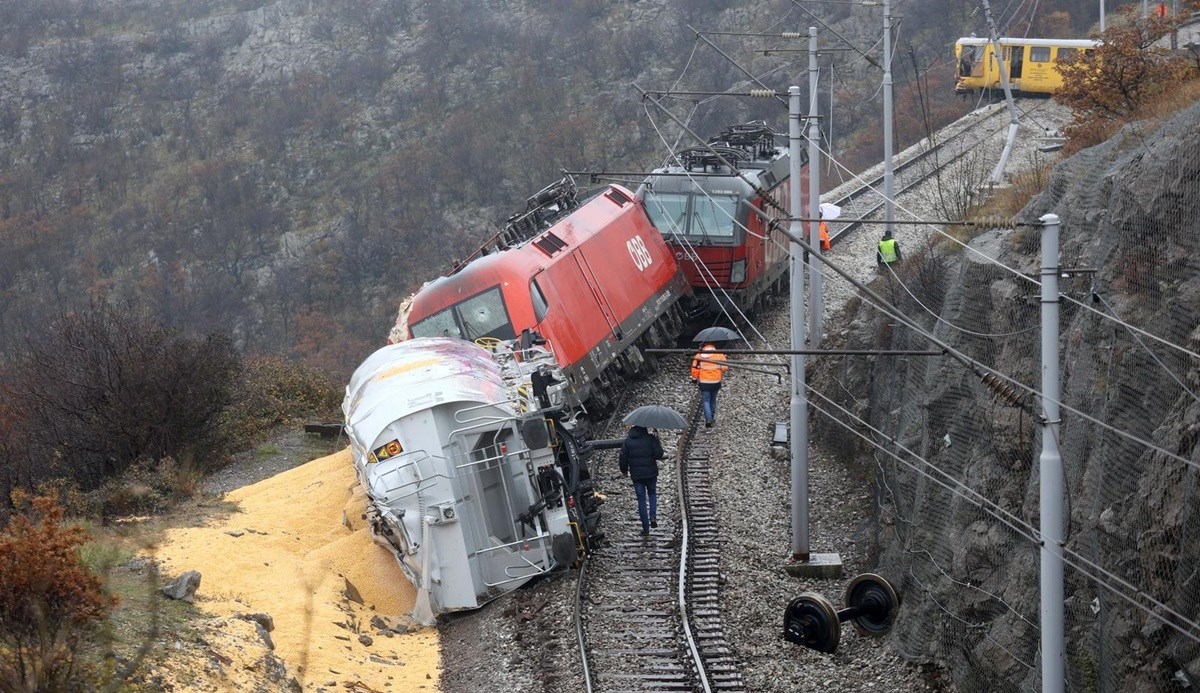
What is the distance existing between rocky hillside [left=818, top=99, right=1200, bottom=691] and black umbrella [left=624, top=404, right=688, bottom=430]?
8.79 ft

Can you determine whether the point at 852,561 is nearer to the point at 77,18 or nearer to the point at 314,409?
the point at 314,409

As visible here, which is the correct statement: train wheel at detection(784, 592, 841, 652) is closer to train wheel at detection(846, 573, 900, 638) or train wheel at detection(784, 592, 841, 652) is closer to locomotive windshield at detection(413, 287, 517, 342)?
train wheel at detection(846, 573, 900, 638)

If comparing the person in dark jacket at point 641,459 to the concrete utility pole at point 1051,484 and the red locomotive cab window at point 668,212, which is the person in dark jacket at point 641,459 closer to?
the concrete utility pole at point 1051,484

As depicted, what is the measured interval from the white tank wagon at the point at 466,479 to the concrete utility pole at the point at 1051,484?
22.6ft

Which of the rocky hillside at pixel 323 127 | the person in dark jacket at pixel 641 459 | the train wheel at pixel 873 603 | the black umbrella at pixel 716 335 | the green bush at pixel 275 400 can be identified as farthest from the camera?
the rocky hillside at pixel 323 127

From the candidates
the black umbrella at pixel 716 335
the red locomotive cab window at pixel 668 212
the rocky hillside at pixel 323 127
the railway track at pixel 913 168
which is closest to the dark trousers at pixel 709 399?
the black umbrella at pixel 716 335

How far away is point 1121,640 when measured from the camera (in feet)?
28.3

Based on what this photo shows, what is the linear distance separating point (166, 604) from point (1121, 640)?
8804 mm

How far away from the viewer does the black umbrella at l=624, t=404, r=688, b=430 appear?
1555cm

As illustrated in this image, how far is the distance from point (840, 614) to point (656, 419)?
3.75 meters

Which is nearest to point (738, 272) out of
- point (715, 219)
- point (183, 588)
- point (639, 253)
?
point (715, 219)

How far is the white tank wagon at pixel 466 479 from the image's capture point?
13.9m

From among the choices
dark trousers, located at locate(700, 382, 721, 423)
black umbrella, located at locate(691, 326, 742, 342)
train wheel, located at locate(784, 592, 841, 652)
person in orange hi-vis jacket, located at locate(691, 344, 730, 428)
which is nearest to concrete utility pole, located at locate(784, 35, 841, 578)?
train wheel, located at locate(784, 592, 841, 652)

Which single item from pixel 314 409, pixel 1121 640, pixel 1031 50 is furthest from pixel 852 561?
pixel 1031 50
